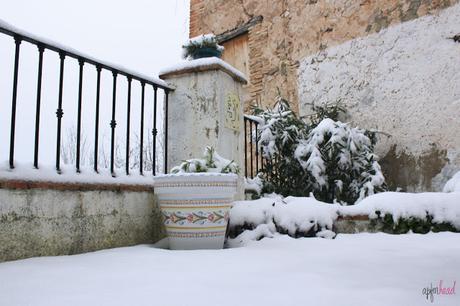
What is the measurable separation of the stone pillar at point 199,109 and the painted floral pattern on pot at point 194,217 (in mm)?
624

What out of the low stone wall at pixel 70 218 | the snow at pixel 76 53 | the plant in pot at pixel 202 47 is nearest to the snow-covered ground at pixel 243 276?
the low stone wall at pixel 70 218

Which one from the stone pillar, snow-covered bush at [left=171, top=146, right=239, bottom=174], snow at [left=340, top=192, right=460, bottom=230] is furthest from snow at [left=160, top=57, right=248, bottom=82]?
snow at [left=340, top=192, right=460, bottom=230]

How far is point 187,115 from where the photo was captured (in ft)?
8.81

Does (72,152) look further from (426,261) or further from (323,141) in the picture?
(426,261)

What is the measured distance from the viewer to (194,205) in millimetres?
2059

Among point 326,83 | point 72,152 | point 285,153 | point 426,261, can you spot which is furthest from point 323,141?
point 72,152

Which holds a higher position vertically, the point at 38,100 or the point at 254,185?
the point at 38,100

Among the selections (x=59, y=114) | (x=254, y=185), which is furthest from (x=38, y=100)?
(x=254, y=185)

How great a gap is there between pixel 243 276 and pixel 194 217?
0.77 m

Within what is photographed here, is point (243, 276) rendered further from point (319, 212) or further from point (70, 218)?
point (319, 212)

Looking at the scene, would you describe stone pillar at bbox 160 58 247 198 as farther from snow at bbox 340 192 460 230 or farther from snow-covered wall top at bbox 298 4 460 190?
snow-covered wall top at bbox 298 4 460 190

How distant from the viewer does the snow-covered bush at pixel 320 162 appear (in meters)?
3.72

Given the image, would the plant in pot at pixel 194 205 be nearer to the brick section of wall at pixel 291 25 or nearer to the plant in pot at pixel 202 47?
the plant in pot at pixel 202 47

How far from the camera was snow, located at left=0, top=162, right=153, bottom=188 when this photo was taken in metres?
1.63
